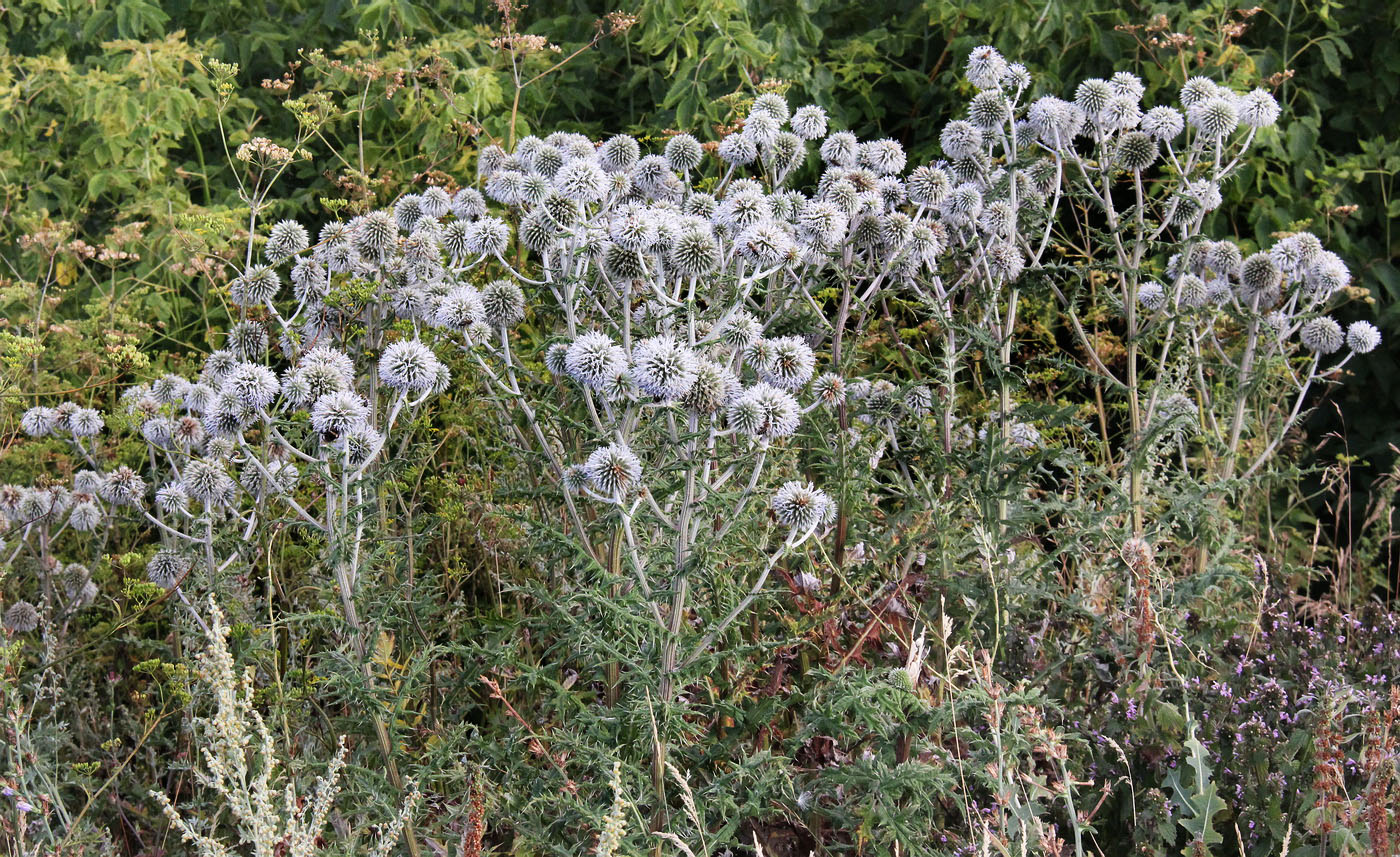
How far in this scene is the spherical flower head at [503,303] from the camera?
3.14 m

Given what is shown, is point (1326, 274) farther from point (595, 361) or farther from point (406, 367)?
point (406, 367)

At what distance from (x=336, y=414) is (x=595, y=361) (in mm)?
591

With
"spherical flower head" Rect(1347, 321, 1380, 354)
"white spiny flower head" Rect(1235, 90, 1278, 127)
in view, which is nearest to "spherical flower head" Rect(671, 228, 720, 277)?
"white spiny flower head" Rect(1235, 90, 1278, 127)

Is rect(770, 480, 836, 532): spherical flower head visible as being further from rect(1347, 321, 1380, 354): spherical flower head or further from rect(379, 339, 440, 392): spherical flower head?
rect(1347, 321, 1380, 354): spherical flower head

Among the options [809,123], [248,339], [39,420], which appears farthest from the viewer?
[809,123]

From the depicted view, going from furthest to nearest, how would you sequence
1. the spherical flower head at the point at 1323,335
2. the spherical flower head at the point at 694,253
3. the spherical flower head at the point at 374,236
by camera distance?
the spherical flower head at the point at 1323,335
the spherical flower head at the point at 374,236
the spherical flower head at the point at 694,253

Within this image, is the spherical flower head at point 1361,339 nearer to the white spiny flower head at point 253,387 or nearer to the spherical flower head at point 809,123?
the spherical flower head at point 809,123

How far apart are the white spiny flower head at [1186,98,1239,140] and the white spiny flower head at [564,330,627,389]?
7.07 ft

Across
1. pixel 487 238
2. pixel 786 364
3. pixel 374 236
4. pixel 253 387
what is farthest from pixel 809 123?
pixel 253 387

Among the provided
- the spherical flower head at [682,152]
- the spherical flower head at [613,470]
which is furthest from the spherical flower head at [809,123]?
the spherical flower head at [613,470]

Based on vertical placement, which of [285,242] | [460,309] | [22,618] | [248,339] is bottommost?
[22,618]

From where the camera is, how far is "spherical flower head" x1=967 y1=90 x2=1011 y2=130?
12.5 ft

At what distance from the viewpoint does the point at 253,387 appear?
2963mm

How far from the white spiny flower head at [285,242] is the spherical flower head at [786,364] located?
1.50 m
